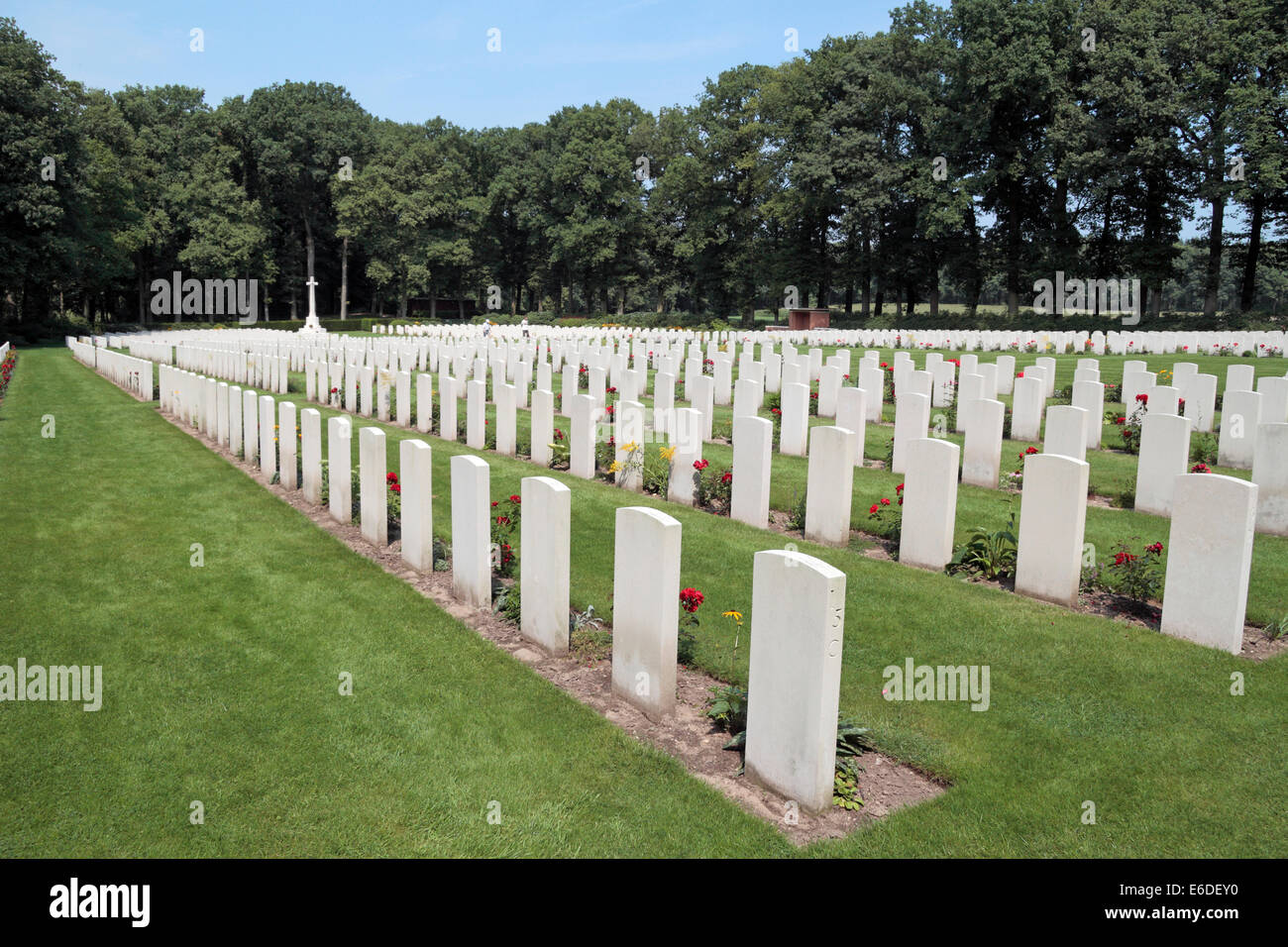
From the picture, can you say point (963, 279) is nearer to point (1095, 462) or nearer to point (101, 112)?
point (1095, 462)

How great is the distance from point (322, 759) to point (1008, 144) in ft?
145

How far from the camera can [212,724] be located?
4.61 metres

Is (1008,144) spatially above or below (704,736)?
above

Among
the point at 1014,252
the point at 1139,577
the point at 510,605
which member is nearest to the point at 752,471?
the point at 510,605

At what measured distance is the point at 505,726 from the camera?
4.65m

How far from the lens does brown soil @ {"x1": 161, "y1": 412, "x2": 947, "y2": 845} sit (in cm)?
391

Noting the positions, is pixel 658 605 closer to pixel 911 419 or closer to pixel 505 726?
pixel 505 726

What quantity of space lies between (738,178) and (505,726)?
5444 centimetres

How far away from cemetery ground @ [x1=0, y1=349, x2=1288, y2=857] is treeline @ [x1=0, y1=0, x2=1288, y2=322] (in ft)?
119

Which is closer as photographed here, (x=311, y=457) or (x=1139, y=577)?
(x=1139, y=577)

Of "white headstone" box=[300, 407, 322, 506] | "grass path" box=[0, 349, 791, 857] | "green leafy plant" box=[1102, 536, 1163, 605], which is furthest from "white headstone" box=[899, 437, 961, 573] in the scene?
"white headstone" box=[300, 407, 322, 506]

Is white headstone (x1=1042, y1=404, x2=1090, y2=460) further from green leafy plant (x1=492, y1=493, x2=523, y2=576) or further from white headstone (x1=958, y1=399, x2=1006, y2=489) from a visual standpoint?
green leafy plant (x1=492, y1=493, x2=523, y2=576)

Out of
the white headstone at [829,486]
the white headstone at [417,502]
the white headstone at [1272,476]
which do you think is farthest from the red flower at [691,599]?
the white headstone at [1272,476]
